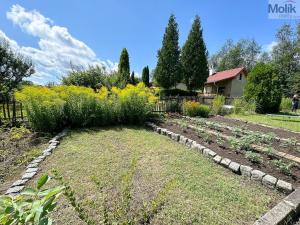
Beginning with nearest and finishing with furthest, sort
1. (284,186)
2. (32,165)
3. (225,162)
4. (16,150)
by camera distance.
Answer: (284,186) < (32,165) < (225,162) < (16,150)

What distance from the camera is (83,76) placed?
14469 millimetres

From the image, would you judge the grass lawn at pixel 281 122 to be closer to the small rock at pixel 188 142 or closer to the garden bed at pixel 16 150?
the small rock at pixel 188 142

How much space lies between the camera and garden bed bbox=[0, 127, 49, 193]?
3270 mm

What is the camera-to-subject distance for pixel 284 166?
3.25 metres

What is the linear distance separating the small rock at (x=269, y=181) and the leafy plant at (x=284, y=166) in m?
0.35

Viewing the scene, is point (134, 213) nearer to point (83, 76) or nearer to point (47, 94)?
point (47, 94)

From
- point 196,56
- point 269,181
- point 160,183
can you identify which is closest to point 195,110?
point 269,181

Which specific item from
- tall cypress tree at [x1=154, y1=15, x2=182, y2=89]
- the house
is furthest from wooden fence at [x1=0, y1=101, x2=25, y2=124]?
the house

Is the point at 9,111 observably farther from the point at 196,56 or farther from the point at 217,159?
the point at 196,56

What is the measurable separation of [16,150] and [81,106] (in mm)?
2217

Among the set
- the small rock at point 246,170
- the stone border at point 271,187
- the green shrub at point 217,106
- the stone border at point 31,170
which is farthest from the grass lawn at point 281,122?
the stone border at point 31,170

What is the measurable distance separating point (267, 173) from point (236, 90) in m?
25.1

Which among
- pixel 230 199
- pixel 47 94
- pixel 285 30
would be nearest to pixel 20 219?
pixel 230 199

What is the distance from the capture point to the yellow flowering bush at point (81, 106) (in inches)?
206
